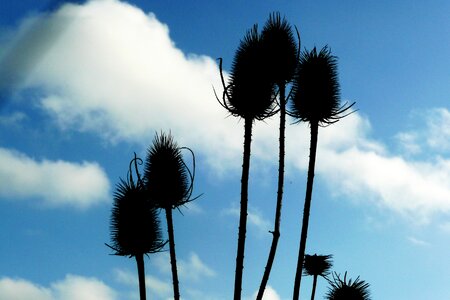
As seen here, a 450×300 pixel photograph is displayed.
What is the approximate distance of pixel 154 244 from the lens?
17.8 metres

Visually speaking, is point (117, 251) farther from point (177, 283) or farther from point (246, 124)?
point (246, 124)

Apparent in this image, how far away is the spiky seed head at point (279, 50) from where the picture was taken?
20250 mm

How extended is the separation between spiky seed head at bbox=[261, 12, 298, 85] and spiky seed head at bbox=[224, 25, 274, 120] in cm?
108

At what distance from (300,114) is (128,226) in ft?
24.4

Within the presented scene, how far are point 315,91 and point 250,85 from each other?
3220mm

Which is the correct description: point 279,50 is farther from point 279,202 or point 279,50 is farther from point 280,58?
point 279,202

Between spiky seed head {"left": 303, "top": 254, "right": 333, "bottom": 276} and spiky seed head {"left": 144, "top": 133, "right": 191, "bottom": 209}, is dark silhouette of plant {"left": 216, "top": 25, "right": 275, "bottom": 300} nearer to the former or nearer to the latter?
spiky seed head {"left": 144, "top": 133, "right": 191, "bottom": 209}

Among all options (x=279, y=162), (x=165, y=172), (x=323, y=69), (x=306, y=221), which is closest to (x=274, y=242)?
(x=306, y=221)

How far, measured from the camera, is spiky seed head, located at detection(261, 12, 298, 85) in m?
20.2

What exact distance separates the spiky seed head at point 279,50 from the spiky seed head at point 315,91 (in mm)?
525

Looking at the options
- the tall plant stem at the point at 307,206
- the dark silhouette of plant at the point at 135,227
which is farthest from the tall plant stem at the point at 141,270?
the tall plant stem at the point at 307,206

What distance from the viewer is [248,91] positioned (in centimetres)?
1834

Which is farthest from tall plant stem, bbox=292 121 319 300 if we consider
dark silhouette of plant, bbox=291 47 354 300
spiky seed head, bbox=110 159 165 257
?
spiky seed head, bbox=110 159 165 257

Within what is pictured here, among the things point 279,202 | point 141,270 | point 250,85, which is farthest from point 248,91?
point 141,270
